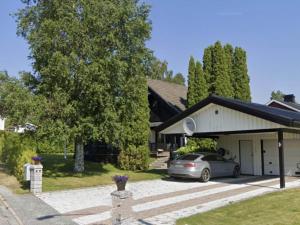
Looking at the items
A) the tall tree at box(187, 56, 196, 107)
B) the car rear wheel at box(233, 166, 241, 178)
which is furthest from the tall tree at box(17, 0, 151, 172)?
the tall tree at box(187, 56, 196, 107)

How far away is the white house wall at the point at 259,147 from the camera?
22.2 meters

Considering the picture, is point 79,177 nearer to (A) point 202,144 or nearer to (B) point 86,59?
(B) point 86,59

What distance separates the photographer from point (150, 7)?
21328mm

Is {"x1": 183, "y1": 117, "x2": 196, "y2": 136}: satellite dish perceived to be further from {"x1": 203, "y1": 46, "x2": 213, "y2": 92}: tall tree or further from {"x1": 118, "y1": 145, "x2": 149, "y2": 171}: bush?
{"x1": 203, "y1": 46, "x2": 213, "y2": 92}: tall tree

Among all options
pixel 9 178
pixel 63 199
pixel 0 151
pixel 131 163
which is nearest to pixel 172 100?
pixel 131 163

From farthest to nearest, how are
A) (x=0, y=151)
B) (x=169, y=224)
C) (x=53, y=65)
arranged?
1. (x=0, y=151)
2. (x=53, y=65)
3. (x=169, y=224)

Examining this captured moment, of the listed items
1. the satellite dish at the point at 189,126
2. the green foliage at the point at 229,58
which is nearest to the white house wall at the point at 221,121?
the satellite dish at the point at 189,126

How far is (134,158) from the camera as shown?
25.5 meters

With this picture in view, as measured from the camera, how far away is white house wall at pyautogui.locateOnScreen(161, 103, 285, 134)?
18047 mm

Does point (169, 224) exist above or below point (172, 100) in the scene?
below

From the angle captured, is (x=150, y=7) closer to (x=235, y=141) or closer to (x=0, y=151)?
(x=235, y=141)

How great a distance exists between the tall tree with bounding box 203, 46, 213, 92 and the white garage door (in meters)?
8.97

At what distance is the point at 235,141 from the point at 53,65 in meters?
11.7

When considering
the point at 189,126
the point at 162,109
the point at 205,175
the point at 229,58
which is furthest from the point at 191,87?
the point at 205,175
